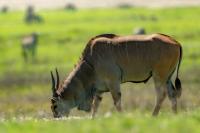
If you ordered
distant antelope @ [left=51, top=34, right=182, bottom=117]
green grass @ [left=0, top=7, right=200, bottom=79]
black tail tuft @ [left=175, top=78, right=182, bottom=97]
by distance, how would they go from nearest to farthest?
distant antelope @ [left=51, top=34, right=182, bottom=117] → black tail tuft @ [left=175, top=78, right=182, bottom=97] → green grass @ [left=0, top=7, right=200, bottom=79]

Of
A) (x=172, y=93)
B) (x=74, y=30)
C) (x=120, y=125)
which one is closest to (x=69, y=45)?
(x=74, y=30)

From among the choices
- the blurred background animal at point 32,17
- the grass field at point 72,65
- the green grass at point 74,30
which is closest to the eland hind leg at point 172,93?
the grass field at point 72,65

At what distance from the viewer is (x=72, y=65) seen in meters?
38.4

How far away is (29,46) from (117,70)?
1062 inches

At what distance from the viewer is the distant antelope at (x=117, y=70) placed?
617 inches

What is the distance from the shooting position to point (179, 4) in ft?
225

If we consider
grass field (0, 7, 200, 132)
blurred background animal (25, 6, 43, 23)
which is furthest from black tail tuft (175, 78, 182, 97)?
blurred background animal (25, 6, 43, 23)

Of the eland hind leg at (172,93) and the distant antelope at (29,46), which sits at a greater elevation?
the eland hind leg at (172,93)

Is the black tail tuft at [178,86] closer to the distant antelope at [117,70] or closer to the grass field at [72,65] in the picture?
the distant antelope at [117,70]

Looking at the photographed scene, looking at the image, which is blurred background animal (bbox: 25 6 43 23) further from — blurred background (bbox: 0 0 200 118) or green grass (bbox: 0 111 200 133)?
green grass (bbox: 0 111 200 133)

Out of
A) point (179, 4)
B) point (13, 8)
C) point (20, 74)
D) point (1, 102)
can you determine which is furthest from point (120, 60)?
point (13, 8)

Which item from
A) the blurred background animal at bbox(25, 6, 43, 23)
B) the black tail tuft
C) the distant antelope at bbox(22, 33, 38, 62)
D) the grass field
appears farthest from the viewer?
the blurred background animal at bbox(25, 6, 43, 23)

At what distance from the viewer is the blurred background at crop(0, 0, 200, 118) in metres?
26.4

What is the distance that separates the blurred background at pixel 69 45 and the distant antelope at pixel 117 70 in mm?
2138
